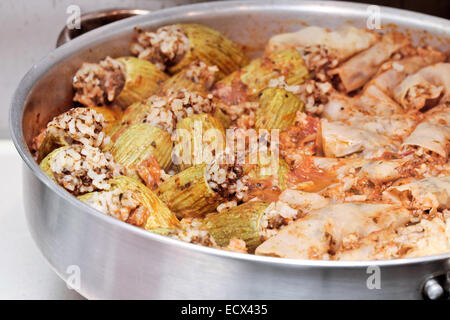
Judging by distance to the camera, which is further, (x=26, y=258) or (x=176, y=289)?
(x=26, y=258)

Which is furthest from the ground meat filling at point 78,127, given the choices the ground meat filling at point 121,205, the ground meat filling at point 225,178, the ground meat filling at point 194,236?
the ground meat filling at point 194,236

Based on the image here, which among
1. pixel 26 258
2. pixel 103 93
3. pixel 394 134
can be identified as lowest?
pixel 26 258

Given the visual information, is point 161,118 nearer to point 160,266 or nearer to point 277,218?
point 277,218

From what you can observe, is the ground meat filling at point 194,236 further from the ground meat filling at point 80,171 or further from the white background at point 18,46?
the white background at point 18,46

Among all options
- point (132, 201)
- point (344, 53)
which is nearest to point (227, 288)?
point (132, 201)
